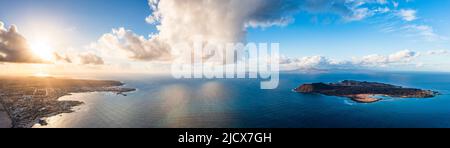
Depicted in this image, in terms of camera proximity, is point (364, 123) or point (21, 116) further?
point (21, 116)

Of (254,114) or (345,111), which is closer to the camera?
(254,114)

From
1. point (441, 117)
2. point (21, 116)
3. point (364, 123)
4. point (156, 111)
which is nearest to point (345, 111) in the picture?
point (364, 123)
